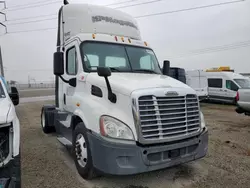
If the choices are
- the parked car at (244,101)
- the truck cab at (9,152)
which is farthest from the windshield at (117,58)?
the parked car at (244,101)

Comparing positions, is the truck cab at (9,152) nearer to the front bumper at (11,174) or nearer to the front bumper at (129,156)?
the front bumper at (11,174)

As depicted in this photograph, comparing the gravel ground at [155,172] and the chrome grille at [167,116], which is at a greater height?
the chrome grille at [167,116]

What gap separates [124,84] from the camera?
3363 mm

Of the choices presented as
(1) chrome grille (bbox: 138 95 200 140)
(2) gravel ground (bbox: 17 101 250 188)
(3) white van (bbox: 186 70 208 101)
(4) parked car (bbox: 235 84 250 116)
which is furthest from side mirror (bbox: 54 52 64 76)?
(3) white van (bbox: 186 70 208 101)

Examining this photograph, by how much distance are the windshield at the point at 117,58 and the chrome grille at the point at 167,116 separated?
132 centimetres

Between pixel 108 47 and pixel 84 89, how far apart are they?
1112 millimetres

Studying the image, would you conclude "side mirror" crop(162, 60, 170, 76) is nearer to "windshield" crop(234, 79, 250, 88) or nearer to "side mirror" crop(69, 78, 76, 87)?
"side mirror" crop(69, 78, 76, 87)

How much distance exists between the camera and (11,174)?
2498 millimetres

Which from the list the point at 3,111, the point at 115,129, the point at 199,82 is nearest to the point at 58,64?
the point at 3,111

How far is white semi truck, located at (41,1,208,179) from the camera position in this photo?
3.02 m

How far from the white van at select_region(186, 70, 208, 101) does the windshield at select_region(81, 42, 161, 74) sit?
10.6 metres

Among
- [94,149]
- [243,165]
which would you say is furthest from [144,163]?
[243,165]

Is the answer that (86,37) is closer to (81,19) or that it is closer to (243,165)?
(81,19)

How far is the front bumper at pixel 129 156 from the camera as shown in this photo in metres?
2.95
